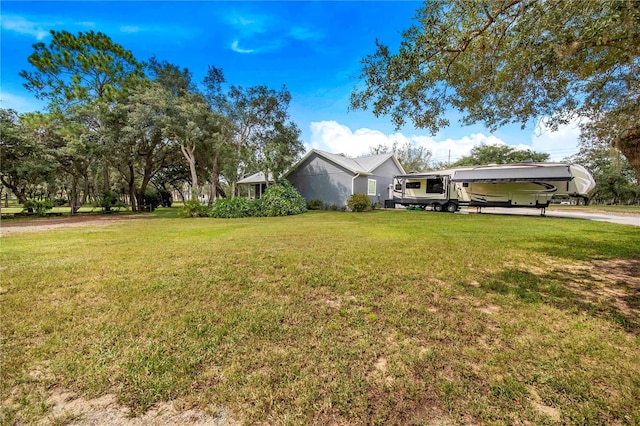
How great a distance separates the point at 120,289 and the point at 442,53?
17.7ft

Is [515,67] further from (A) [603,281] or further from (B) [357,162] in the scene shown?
(B) [357,162]

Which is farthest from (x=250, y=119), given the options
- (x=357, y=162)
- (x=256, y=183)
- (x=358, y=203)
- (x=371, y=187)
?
(x=358, y=203)

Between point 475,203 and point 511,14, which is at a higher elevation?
point 511,14

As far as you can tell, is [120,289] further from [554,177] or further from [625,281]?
[554,177]

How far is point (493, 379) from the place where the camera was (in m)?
1.90

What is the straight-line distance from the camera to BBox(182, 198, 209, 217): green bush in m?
14.8

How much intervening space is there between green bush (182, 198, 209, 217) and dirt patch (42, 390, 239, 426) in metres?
14.3

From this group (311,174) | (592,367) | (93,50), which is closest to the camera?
(592,367)

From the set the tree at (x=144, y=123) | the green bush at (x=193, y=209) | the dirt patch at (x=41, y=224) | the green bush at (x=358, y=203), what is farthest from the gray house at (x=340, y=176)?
the dirt patch at (x=41, y=224)

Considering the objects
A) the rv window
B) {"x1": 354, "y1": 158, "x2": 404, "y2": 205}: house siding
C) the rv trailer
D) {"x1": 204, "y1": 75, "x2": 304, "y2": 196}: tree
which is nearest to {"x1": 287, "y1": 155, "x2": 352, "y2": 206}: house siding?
{"x1": 354, "y1": 158, "x2": 404, "y2": 205}: house siding

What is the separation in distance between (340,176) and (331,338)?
53.2 feet

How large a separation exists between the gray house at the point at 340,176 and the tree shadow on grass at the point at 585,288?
43.8 ft

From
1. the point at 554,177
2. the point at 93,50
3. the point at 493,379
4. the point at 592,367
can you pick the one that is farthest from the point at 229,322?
the point at 93,50

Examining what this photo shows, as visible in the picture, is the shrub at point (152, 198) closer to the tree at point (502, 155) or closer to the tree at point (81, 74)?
the tree at point (81, 74)
